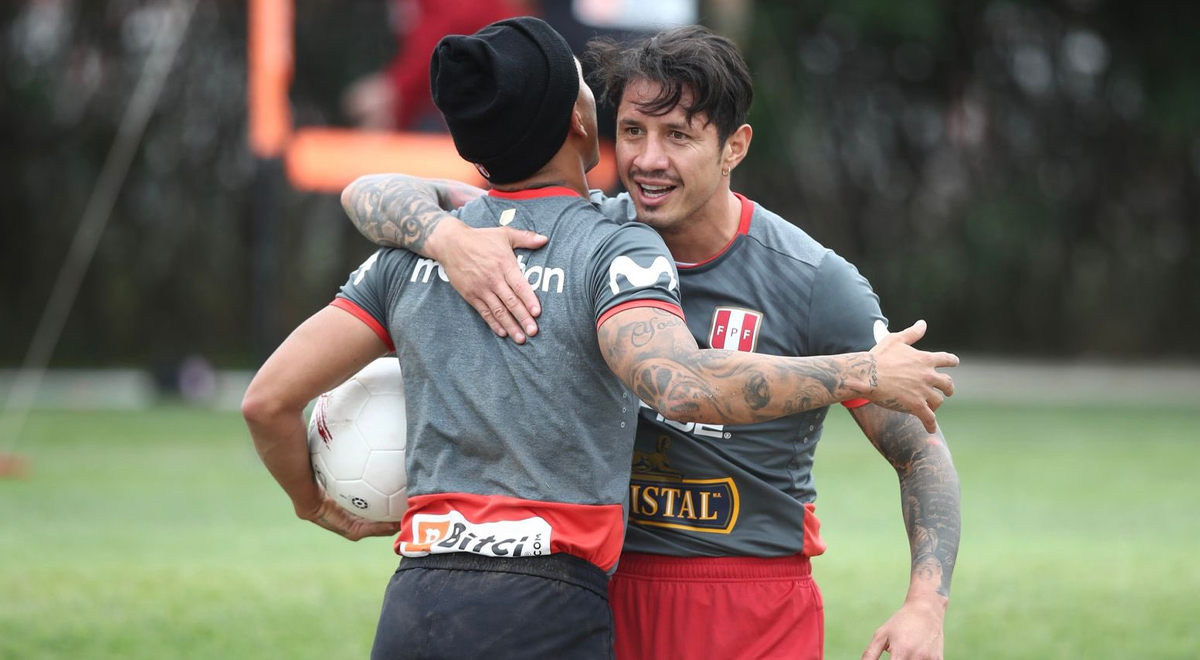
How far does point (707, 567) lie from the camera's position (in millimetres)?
3023

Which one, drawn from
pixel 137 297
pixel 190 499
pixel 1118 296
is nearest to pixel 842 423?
pixel 190 499

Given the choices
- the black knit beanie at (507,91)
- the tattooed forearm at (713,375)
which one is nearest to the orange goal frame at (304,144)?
the black knit beanie at (507,91)

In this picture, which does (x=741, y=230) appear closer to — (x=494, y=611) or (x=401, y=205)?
(x=401, y=205)

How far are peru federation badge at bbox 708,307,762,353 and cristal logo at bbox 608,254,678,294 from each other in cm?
47

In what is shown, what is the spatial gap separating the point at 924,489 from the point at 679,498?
521mm

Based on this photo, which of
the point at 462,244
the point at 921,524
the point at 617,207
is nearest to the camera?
the point at 462,244

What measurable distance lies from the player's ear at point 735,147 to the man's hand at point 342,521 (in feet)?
3.64

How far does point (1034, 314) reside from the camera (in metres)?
21.2

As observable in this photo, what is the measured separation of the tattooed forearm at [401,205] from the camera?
9.25 feet

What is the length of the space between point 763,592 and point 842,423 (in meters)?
11.3

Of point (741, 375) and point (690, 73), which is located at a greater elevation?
point (690, 73)

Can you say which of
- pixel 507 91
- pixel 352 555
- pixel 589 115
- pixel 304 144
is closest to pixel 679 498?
pixel 589 115

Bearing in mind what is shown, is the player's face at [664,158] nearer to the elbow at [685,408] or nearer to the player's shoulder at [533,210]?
the player's shoulder at [533,210]

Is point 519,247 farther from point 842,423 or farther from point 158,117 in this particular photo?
point 158,117
